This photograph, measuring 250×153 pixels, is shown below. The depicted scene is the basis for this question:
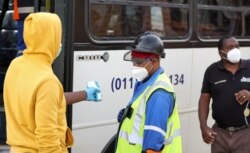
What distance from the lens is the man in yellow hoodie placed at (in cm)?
273

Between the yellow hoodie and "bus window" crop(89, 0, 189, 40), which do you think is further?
"bus window" crop(89, 0, 189, 40)

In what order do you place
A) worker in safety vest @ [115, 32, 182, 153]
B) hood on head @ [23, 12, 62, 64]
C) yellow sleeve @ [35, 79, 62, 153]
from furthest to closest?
1. worker in safety vest @ [115, 32, 182, 153]
2. hood on head @ [23, 12, 62, 64]
3. yellow sleeve @ [35, 79, 62, 153]

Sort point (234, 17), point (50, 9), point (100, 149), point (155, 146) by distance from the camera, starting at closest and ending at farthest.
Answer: point (155, 146), point (50, 9), point (100, 149), point (234, 17)

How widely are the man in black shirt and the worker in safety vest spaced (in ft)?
4.39

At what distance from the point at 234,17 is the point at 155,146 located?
10.4 ft

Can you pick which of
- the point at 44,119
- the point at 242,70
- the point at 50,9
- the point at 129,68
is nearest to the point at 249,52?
the point at 242,70

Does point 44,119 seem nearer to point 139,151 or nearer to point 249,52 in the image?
point 139,151

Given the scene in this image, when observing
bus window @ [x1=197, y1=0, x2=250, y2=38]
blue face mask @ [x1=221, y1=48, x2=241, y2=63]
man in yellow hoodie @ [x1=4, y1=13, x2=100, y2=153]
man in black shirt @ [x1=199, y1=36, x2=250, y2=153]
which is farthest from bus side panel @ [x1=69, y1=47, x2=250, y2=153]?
man in yellow hoodie @ [x1=4, y1=13, x2=100, y2=153]

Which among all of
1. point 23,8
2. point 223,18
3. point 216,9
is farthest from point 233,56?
point 23,8

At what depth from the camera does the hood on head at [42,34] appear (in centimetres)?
281

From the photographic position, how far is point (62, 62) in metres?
3.94

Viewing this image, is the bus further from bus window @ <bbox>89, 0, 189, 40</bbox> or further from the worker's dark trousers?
the worker's dark trousers

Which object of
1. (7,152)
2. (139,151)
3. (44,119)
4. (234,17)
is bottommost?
(7,152)

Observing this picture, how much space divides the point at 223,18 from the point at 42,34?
123 inches
